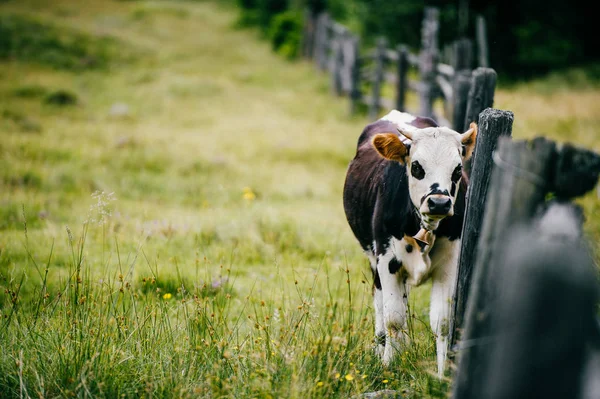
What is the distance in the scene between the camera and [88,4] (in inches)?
1196

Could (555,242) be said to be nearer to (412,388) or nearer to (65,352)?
(412,388)

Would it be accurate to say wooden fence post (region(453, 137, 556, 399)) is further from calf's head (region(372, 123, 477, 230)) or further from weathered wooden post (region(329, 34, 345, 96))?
weathered wooden post (region(329, 34, 345, 96))

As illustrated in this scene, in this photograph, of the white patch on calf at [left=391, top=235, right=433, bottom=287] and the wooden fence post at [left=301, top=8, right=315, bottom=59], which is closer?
the white patch on calf at [left=391, top=235, right=433, bottom=287]

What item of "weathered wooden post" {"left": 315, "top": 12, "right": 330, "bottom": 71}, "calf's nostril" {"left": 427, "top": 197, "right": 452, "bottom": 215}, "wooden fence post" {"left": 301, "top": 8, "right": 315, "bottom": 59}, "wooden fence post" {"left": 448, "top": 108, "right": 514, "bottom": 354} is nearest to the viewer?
"wooden fence post" {"left": 448, "top": 108, "right": 514, "bottom": 354}

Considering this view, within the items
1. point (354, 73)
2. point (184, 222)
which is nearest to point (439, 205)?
point (184, 222)

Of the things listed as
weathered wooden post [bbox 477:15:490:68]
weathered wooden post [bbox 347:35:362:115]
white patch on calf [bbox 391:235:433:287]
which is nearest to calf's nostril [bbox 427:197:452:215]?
white patch on calf [bbox 391:235:433:287]

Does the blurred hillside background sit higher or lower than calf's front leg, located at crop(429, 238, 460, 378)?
higher

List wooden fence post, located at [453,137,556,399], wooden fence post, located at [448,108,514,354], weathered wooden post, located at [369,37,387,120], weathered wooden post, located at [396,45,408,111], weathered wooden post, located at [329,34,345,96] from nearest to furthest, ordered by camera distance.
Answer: wooden fence post, located at [453,137,556,399]
wooden fence post, located at [448,108,514,354]
weathered wooden post, located at [396,45,408,111]
weathered wooden post, located at [369,37,387,120]
weathered wooden post, located at [329,34,345,96]

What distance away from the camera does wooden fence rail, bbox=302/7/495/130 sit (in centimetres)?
804

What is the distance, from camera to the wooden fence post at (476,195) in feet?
→ 9.40

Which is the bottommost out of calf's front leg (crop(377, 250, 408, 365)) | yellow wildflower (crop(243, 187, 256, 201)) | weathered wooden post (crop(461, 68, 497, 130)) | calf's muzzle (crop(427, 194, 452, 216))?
yellow wildflower (crop(243, 187, 256, 201))

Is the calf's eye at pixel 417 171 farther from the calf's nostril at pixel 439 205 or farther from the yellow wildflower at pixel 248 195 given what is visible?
the yellow wildflower at pixel 248 195

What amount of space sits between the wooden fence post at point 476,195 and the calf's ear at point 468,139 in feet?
1.15

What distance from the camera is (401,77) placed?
1169 cm
